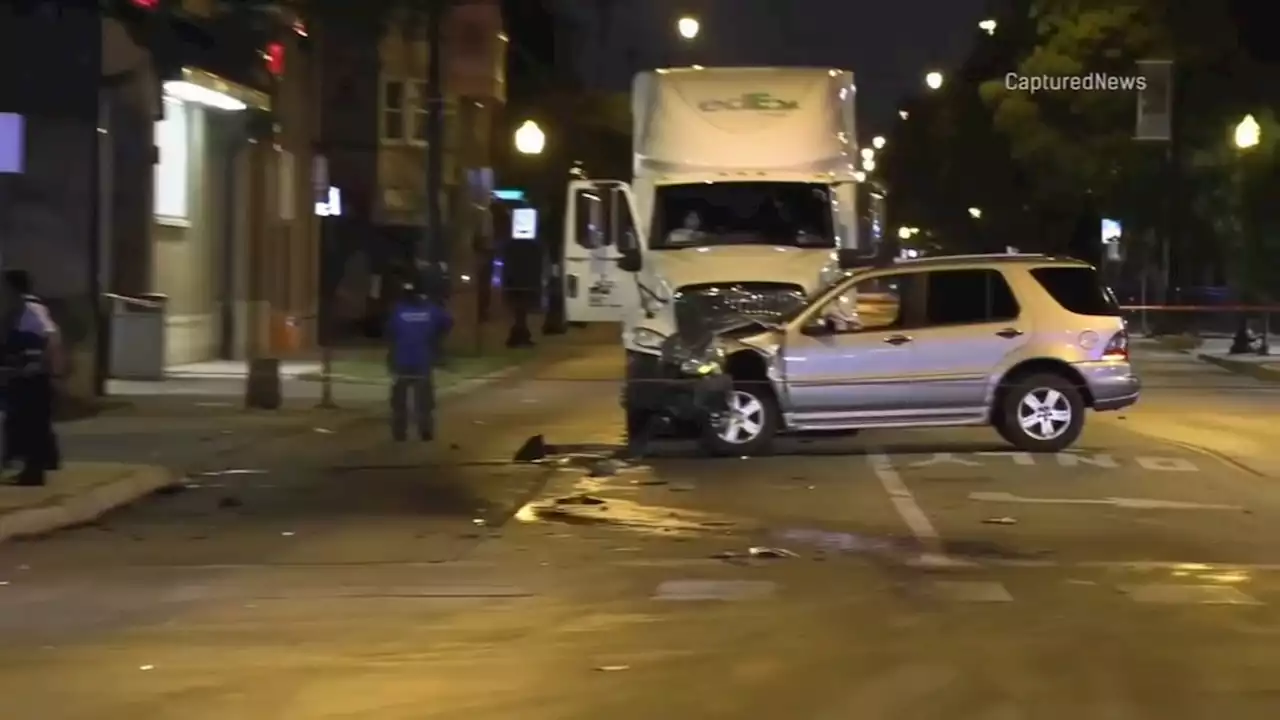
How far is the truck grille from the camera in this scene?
2066cm

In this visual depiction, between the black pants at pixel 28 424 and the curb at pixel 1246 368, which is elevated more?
the black pants at pixel 28 424

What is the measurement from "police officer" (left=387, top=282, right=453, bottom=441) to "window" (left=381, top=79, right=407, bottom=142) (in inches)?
1129

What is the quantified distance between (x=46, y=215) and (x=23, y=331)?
922cm

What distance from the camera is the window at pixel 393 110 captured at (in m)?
49.9

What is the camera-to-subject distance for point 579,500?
16.7 m

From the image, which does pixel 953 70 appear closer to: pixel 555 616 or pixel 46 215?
pixel 46 215

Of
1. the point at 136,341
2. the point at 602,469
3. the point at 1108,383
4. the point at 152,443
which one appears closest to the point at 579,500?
the point at 602,469

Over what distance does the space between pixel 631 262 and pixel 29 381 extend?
701cm

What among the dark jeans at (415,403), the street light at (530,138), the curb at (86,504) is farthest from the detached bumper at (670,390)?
the street light at (530,138)

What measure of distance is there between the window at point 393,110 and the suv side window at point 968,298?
31366mm

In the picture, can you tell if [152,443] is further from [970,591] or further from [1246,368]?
[1246,368]

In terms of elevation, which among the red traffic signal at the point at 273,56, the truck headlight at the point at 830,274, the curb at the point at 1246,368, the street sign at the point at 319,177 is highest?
the red traffic signal at the point at 273,56

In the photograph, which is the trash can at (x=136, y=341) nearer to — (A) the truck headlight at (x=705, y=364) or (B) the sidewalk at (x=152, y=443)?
(B) the sidewalk at (x=152, y=443)

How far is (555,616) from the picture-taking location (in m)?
11.0
